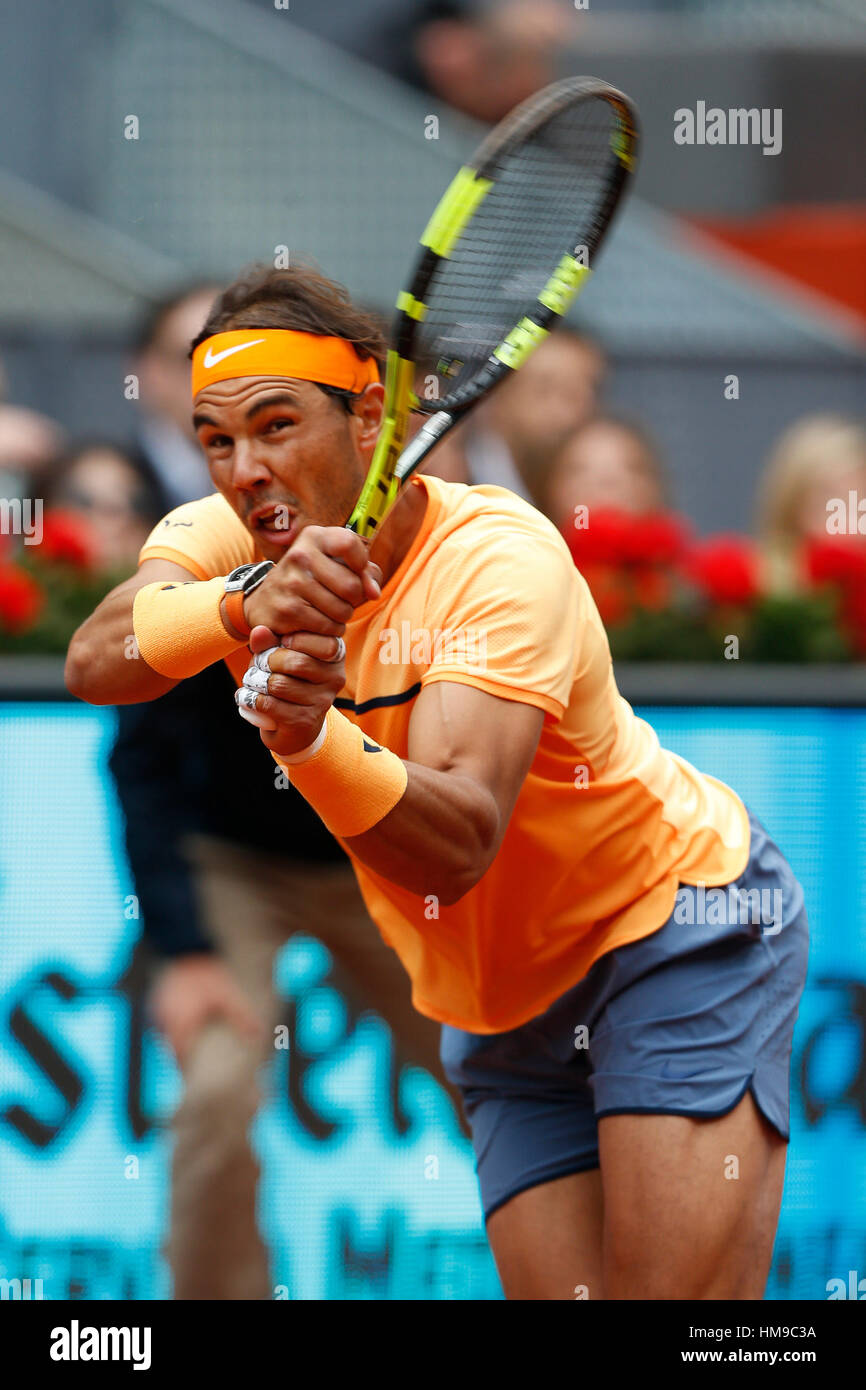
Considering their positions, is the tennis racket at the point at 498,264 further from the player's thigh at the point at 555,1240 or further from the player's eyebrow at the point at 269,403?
the player's thigh at the point at 555,1240

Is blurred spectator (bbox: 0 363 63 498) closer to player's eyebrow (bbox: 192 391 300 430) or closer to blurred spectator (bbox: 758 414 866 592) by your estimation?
blurred spectator (bbox: 758 414 866 592)

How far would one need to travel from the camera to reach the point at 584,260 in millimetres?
2801

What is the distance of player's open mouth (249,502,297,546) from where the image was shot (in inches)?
97.5

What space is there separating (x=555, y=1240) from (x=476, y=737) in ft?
3.16

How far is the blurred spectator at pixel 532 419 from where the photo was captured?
504 cm

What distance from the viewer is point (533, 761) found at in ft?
8.81

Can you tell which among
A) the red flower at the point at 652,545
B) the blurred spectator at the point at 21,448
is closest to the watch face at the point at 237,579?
the red flower at the point at 652,545

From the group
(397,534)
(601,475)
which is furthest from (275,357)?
(601,475)

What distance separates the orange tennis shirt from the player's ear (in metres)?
0.11

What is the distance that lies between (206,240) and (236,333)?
4.80m

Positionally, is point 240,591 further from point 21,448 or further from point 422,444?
point 21,448

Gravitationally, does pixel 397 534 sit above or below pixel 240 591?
above

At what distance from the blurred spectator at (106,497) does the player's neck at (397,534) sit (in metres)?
1.92

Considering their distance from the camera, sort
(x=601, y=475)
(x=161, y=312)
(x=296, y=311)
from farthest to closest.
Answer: (x=601, y=475)
(x=161, y=312)
(x=296, y=311)
